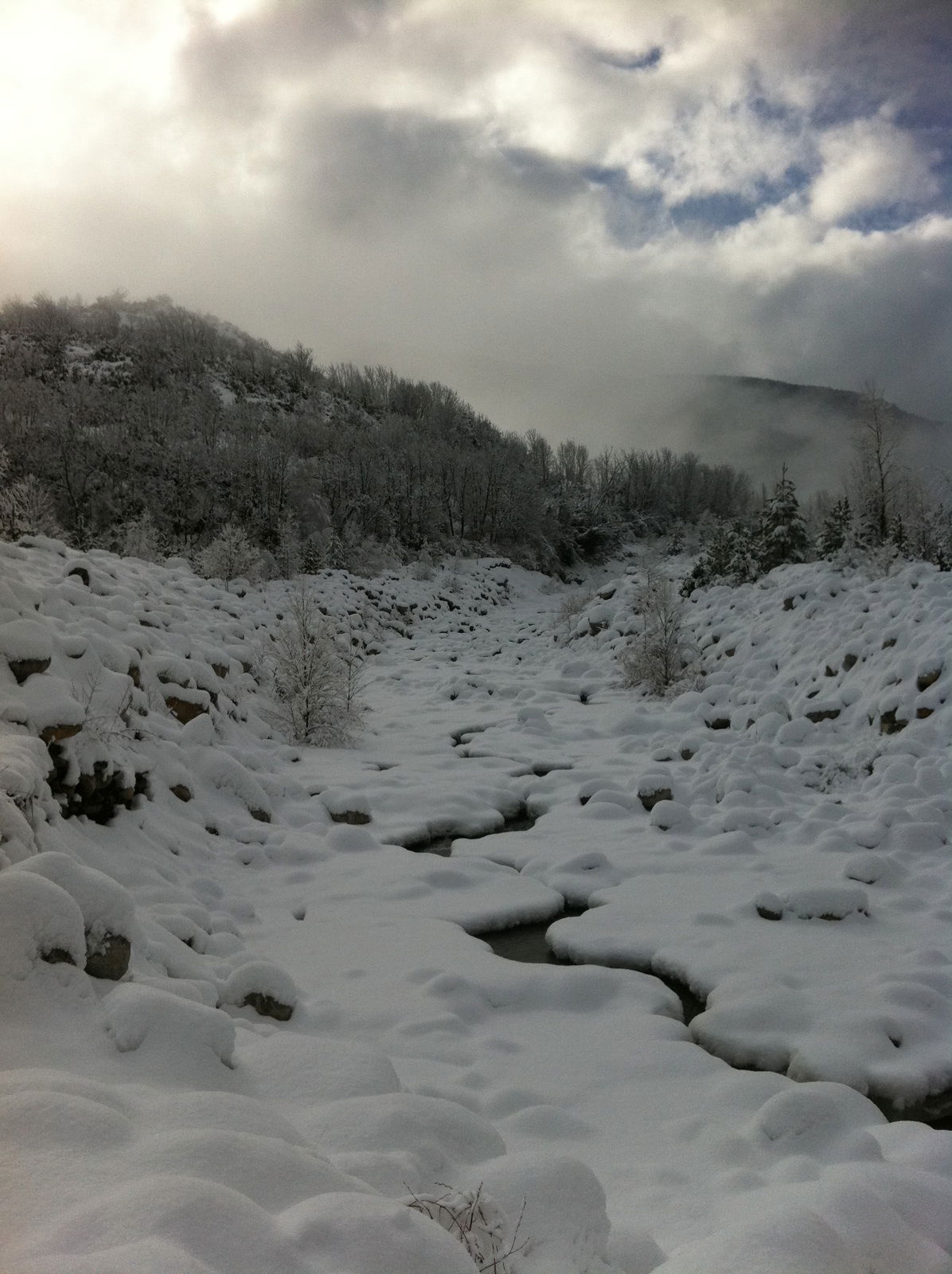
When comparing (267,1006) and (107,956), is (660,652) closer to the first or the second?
(267,1006)

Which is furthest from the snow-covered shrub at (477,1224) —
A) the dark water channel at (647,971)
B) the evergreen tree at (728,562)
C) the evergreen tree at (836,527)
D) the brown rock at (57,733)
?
the evergreen tree at (836,527)

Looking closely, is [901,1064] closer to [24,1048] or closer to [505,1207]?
[505,1207]

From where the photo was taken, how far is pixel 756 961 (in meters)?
4.90

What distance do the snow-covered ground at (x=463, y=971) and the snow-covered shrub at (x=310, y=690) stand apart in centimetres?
50

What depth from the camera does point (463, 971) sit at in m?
4.84

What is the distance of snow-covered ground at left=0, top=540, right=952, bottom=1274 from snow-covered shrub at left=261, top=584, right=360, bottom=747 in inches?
19.6

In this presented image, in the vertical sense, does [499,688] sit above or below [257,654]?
below

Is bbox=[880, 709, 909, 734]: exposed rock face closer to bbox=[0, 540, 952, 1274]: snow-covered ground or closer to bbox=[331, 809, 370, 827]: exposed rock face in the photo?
bbox=[0, 540, 952, 1274]: snow-covered ground

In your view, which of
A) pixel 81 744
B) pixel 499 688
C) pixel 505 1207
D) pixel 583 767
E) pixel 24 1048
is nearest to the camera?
pixel 505 1207

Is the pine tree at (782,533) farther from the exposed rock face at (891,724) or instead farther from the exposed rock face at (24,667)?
the exposed rock face at (24,667)

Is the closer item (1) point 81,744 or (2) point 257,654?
(1) point 81,744

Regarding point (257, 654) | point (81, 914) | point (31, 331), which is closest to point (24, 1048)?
point (81, 914)

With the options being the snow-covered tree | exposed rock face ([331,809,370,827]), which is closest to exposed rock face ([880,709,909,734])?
exposed rock face ([331,809,370,827])

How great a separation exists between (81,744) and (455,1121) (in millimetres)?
4036
